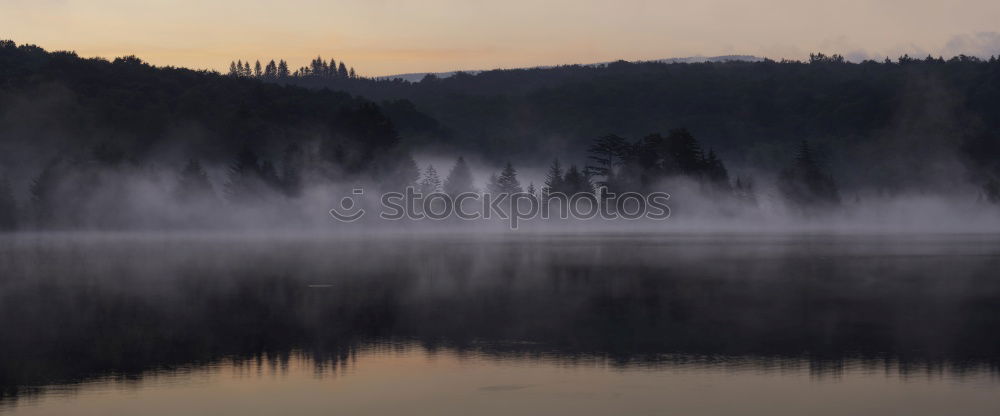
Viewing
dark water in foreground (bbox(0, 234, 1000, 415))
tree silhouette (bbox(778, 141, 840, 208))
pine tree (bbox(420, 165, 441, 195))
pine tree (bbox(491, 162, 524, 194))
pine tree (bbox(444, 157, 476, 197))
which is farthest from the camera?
pine tree (bbox(491, 162, 524, 194))

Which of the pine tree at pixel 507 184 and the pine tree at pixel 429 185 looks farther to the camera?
the pine tree at pixel 507 184

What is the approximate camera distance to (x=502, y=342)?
95.1ft

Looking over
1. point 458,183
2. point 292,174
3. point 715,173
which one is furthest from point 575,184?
point 292,174

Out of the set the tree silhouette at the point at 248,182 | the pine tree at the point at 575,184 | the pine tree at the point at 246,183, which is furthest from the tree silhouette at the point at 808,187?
the pine tree at the point at 246,183

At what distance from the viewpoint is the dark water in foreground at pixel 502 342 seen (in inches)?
853

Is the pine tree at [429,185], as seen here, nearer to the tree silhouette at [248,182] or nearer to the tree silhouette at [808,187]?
the tree silhouette at [248,182]

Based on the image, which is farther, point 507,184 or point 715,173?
point 507,184

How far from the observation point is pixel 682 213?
7003 inches

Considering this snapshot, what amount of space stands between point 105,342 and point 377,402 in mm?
10203

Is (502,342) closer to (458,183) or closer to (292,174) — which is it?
(292,174)

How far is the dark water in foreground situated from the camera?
21672 mm

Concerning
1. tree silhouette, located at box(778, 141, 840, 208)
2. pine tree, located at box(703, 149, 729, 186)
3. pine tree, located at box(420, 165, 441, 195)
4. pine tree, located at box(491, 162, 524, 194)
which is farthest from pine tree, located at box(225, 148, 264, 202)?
tree silhouette, located at box(778, 141, 840, 208)

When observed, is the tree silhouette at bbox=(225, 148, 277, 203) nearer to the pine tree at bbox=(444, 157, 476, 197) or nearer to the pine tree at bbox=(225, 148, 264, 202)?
the pine tree at bbox=(225, 148, 264, 202)

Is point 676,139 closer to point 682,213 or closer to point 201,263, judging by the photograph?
point 682,213
